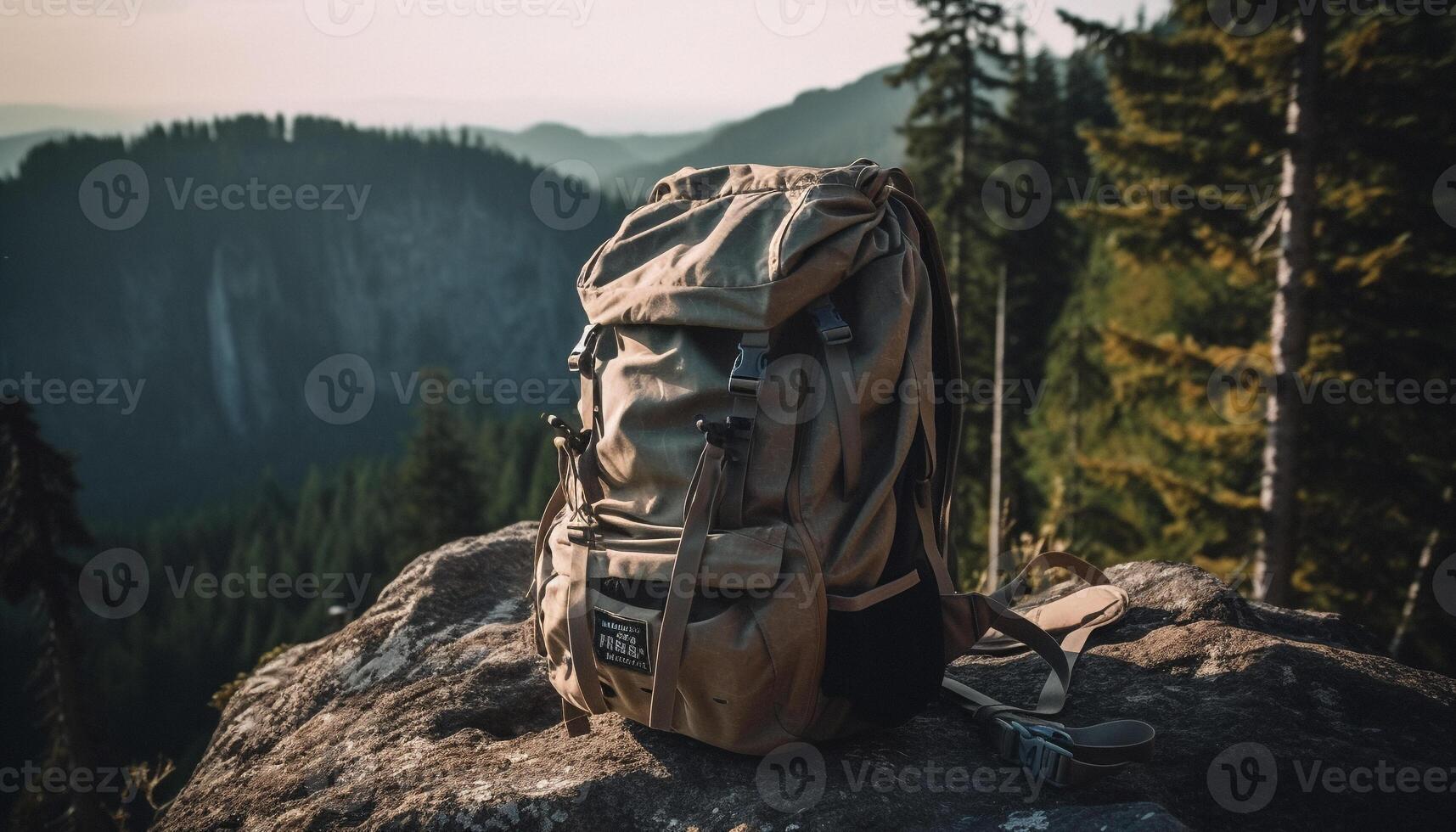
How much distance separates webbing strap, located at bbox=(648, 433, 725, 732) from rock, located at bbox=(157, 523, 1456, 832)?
31 cm

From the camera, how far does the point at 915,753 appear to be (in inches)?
103

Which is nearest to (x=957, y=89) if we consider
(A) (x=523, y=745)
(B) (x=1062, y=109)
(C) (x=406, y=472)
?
(A) (x=523, y=745)

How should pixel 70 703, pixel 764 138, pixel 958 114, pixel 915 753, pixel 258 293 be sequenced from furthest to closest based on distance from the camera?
pixel 764 138 < pixel 258 293 < pixel 958 114 < pixel 70 703 < pixel 915 753

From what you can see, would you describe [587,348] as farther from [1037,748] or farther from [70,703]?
[70,703]

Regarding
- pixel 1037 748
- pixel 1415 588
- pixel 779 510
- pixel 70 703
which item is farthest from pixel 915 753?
pixel 70 703

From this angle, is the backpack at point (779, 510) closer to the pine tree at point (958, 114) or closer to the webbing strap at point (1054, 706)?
the webbing strap at point (1054, 706)

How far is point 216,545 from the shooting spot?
225ft

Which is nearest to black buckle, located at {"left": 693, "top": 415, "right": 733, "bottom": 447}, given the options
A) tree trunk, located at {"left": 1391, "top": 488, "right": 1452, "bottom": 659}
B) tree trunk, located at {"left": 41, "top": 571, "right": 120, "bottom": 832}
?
tree trunk, located at {"left": 1391, "top": 488, "right": 1452, "bottom": 659}

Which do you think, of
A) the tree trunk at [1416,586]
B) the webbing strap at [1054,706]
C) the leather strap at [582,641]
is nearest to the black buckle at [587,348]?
the leather strap at [582,641]

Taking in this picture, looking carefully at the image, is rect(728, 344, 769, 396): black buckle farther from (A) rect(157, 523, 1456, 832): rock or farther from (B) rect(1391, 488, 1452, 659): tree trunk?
(B) rect(1391, 488, 1452, 659): tree trunk

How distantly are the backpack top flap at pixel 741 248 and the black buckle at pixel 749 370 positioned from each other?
0.08 m

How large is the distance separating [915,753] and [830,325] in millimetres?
1357

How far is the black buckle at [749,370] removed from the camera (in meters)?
2.49

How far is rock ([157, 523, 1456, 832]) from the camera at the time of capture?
2.33m
